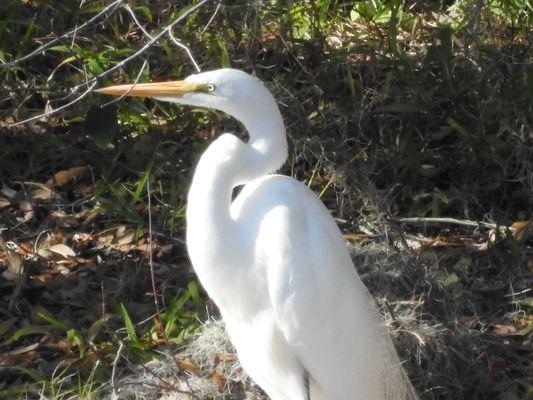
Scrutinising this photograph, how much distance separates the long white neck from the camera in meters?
3.04

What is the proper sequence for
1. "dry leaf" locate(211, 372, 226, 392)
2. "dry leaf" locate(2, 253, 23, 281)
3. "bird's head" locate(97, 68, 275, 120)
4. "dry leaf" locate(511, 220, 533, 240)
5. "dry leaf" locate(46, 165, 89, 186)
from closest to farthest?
"bird's head" locate(97, 68, 275, 120) < "dry leaf" locate(211, 372, 226, 392) < "dry leaf" locate(2, 253, 23, 281) < "dry leaf" locate(511, 220, 533, 240) < "dry leaf" locate(46, 165, 89, 186)

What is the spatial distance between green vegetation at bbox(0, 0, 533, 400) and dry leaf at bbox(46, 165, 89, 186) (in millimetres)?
24

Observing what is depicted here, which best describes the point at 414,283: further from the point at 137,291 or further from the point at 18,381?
the point at 18,381

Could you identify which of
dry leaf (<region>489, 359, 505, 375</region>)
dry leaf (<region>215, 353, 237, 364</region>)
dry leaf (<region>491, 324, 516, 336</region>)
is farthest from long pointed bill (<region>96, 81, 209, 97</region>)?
dry leaf (<region>491, 324, 516, 336</region>)

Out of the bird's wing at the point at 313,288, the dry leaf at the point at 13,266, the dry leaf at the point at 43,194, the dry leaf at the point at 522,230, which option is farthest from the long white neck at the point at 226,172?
the dry leaf at the point at 43,194

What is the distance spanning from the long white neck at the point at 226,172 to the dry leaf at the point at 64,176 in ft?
6.07

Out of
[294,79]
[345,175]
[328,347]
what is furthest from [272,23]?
[328,347]

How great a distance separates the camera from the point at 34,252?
4.46 metres

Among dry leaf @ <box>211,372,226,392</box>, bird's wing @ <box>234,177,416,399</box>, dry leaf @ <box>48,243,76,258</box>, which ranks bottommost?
dry leaf @ <box>48,243,76,258</box>

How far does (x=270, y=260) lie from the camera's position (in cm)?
313

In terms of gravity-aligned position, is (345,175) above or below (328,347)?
below

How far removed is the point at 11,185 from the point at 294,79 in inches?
52.4

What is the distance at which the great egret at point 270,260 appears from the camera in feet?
10.0

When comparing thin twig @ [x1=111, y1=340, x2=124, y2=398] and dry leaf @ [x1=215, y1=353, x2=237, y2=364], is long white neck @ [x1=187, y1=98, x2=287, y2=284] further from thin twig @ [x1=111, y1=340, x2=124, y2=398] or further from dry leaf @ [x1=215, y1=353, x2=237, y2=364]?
dry leaf @ [x1=215, y1=353, x2=237, y2=364]
